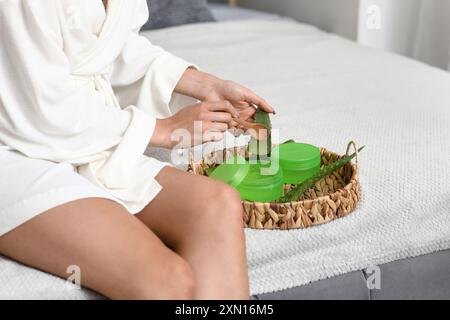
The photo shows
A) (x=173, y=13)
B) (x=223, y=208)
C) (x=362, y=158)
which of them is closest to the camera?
(x=223, y=208)

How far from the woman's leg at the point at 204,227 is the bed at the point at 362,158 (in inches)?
4.0

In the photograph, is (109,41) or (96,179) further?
(109,41)

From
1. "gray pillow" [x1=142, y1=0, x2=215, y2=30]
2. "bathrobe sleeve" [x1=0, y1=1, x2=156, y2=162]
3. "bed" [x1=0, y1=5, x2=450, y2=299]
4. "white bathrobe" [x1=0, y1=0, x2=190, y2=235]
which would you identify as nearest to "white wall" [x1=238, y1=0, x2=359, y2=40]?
"bed" [x1=0, y1=5, x2=450, y2=299]

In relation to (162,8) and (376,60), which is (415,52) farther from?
(162,8)

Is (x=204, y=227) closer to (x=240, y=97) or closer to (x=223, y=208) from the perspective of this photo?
(x=223, y=208)

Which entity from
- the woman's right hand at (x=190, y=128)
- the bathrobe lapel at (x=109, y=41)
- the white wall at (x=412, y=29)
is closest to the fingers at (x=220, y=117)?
the woman's right hand at (x=190, y=128)

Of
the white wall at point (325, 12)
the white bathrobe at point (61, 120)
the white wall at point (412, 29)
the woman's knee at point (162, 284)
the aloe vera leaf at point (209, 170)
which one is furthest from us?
the white wall at point (325, 12)

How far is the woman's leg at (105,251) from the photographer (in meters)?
0.94

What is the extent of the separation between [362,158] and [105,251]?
661 mm

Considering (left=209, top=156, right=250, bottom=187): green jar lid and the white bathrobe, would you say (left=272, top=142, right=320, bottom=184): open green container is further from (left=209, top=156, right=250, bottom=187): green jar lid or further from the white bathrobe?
the white bathrobe

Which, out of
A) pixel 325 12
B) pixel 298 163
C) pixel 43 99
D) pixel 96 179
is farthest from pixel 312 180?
pixel 325 12

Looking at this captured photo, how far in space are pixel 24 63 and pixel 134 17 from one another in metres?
0.31

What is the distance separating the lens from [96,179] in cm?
110

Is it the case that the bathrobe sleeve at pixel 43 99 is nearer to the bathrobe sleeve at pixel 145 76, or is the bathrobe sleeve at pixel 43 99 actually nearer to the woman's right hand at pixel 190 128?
the woman's right hand at pixel 190 128
